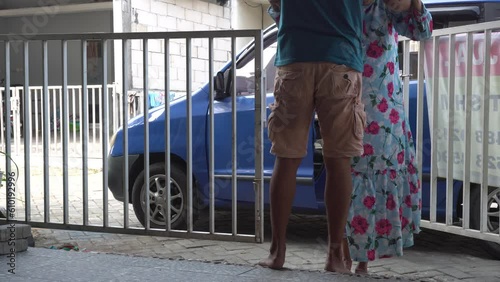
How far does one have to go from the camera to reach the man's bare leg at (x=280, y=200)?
2.91 m

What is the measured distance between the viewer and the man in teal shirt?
9.23 feet

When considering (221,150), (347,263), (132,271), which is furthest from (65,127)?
(347,263)

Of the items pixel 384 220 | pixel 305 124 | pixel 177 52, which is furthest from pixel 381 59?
pixel 177 52

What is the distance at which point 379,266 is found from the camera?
13.8 ft

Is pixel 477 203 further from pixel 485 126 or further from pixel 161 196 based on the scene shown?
pixel 161 196

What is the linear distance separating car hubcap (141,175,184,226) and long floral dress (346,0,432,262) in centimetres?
210

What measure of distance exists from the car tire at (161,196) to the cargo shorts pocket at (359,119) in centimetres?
234

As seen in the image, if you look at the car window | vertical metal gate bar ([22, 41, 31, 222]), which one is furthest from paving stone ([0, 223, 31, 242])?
the car window

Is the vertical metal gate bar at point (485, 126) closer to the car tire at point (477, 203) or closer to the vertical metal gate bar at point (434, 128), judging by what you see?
the car tire at point (477, 203)

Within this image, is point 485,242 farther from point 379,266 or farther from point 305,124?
point 305,124

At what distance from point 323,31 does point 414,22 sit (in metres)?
0.56

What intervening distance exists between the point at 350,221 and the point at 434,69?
A: 1487 mm

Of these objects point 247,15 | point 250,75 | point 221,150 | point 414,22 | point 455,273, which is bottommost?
point 455,273

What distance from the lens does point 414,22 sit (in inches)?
123
